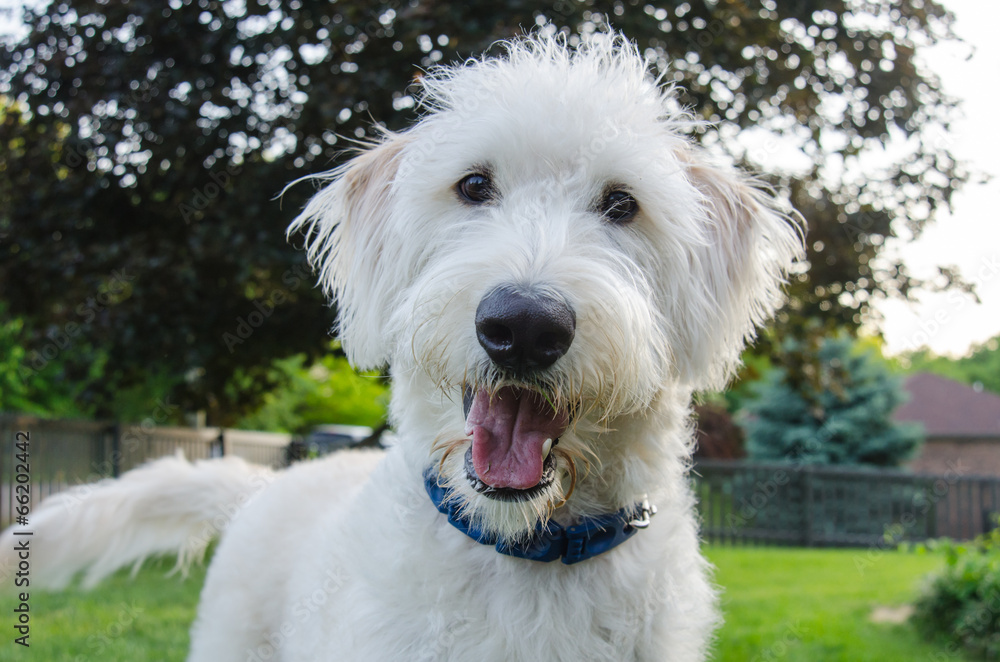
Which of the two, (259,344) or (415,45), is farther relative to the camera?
(259,344)

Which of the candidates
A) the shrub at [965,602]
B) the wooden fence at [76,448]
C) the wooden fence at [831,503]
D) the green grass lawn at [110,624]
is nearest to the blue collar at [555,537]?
the green grass lawn at [110,624]

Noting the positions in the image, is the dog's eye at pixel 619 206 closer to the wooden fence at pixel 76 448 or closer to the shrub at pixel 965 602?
the shrub at pixel 965 602

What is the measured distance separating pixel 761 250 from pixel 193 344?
5494 mm

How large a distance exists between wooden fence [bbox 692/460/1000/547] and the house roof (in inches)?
743

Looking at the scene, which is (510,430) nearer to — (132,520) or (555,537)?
(555,537)

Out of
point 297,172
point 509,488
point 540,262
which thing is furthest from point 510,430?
point 297,172

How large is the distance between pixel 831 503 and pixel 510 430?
18382 mm

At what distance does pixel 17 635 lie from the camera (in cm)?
512

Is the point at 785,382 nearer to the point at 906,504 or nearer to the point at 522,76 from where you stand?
the point at 522,76

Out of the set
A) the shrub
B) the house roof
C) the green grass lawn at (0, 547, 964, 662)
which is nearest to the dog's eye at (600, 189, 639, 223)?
the green grass lawn at (0, 547, 964, 662)

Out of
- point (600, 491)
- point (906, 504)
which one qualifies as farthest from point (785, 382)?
point (906, 504)

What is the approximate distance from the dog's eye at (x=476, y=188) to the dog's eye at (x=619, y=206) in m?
0.34

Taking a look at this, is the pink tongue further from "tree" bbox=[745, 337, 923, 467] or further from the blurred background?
"tree" bbox=[745, 337, 923, 467]

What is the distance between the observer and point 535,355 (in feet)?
5.39
